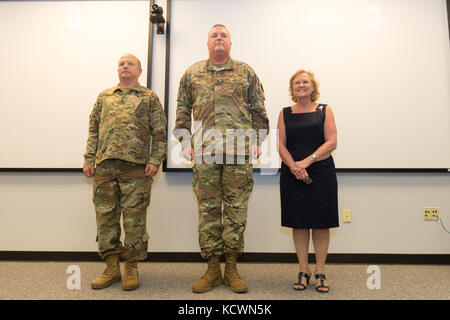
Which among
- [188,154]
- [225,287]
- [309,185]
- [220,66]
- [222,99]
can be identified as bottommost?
[225,287]

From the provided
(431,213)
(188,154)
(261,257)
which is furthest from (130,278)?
(431,213)

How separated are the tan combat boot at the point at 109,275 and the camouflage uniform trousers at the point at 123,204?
0.23 feet

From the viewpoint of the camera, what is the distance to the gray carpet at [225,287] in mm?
1557

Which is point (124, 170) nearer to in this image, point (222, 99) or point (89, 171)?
point (89, 171)

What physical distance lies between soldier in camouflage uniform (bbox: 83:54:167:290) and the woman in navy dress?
806mm

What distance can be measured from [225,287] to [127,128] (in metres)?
1.12

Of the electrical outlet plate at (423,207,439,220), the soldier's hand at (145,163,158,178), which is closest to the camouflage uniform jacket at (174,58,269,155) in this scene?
the soldier's hand at (145,163,158,178)

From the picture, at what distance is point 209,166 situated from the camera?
1.63 metres

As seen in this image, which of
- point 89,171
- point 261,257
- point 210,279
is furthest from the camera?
point 261,257

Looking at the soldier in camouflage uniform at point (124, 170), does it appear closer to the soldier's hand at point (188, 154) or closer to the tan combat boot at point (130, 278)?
the tan combat boot at point (130, 278)

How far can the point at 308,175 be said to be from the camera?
1663mm

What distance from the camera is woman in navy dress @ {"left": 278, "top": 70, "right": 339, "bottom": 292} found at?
1.65 m
